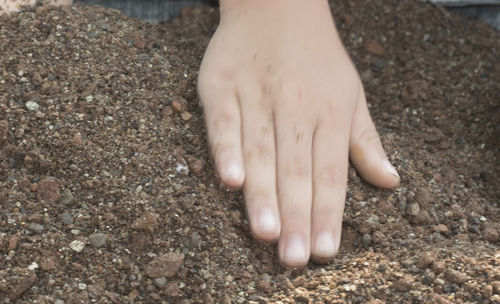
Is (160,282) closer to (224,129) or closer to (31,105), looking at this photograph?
(224,129)

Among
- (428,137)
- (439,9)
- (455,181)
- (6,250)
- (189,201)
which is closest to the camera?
(6,250)

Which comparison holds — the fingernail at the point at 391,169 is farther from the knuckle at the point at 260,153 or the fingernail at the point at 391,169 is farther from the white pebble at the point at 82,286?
the white pebble at the point at 82,286

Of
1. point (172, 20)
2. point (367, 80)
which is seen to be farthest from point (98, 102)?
point (367, 80)

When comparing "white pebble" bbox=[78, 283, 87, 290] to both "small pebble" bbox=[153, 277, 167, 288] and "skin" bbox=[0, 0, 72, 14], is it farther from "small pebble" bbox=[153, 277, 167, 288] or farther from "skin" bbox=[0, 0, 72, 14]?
"skin" bbox=[0, 0, 72, 14]

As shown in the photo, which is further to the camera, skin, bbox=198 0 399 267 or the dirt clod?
skin, bbox=198 0 399 267

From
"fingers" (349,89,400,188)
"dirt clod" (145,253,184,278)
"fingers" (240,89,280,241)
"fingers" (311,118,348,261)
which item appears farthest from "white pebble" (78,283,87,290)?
"fingers" (349,89,400,188)

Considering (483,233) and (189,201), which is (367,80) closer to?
(483,233)

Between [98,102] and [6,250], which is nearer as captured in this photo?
[6,250]
